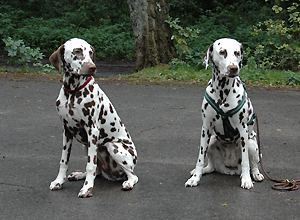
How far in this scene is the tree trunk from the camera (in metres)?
13.3

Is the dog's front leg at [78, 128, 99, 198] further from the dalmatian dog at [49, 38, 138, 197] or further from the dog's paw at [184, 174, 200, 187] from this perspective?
the dog's paw at [184, 174, 200, 187]

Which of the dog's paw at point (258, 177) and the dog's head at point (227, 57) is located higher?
the dog's head at point (227, 57)

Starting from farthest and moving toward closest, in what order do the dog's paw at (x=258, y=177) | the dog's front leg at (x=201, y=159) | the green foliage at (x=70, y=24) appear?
the green foliage at (x=70, y=24) → the dog's paw at (x=258, y=177) → the dog's front leg at (x=201, y=159)

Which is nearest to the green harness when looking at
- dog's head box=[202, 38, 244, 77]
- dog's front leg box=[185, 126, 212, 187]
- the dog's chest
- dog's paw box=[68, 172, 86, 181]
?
dog's front leg box=[185, 126, 212, 187]

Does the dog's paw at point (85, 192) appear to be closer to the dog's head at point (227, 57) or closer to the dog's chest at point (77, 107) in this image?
the dog's chest at point (77, 107)

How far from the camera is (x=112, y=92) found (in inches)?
430

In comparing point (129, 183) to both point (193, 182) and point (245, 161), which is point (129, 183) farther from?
point (245, 161)

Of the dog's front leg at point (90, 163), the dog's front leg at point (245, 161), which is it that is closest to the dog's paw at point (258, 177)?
the dog's front leg at point (245, 161)

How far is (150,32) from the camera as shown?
43.9ft

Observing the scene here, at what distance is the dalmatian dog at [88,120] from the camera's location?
4.59 meters

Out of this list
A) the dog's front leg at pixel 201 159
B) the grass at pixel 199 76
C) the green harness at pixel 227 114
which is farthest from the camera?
the grass at pixel 199 76

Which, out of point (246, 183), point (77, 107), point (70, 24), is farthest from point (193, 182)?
point (70, 24)

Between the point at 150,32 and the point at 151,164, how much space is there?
8055 mm

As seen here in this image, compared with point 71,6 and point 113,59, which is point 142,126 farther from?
point 71,6
